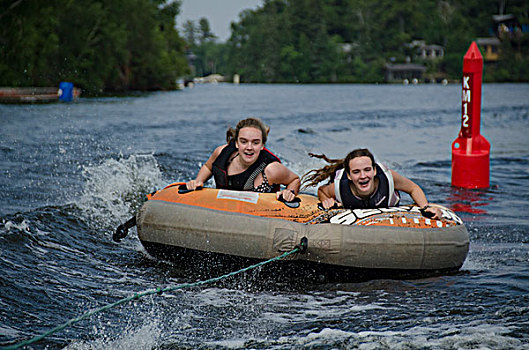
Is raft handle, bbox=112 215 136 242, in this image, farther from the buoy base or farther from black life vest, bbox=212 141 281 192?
the buoy base

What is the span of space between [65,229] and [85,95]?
32276 millimetres

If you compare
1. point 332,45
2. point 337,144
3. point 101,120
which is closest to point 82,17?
point 101,120

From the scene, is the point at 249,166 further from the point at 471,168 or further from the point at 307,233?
the point at 471,168

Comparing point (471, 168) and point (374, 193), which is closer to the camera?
point (374, 193)

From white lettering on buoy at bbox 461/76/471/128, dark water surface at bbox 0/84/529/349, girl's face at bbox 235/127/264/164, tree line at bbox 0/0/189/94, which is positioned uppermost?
tree line at bbox 0/0/189/94

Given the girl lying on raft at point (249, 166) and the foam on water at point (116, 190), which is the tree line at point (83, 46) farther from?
the girl lying on raft at point (249, 166)

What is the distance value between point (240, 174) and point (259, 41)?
104 m

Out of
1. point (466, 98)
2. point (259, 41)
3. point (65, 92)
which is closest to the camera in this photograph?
point (466, 98)

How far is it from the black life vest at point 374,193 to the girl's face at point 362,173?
2.9 inches

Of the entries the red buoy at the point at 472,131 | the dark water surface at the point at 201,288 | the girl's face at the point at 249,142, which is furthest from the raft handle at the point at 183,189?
the red buoy at the point at 472,131

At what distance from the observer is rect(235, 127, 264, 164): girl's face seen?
5.58m

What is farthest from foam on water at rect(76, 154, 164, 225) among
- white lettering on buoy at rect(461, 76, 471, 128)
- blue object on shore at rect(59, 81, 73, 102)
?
blue object on shore at rect(59, 81, 73, 102)

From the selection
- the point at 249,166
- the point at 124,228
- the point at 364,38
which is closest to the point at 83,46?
the point at 124,228

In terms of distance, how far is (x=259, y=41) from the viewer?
107 meters
